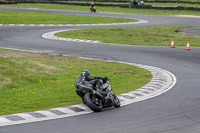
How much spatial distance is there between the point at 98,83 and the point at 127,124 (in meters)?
2.74

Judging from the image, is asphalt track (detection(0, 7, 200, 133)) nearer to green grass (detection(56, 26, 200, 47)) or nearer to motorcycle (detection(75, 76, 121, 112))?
motorcycle (detection(75, 76, 121, 112))

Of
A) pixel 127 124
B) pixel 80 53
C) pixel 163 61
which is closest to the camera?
pixel 127 124

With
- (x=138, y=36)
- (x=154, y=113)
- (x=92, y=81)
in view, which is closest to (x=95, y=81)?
(x=92, y=81)

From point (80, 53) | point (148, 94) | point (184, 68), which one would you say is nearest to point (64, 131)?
point (148, 94)

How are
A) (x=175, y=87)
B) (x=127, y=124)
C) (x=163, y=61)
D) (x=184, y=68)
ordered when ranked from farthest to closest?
1. (x=163, y=61)
2. (x=184, y=68)
3. (x=175, y=87)
4. (x=127, y=124)

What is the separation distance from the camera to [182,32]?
45.9 m

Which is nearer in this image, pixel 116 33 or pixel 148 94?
pixel 148 94

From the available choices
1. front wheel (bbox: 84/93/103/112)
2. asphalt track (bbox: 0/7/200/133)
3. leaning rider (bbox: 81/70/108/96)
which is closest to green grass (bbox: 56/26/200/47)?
asphalt track (bbox: 0/7/200/133)

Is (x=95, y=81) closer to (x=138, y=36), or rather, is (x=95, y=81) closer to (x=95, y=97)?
(x=95, y=97)

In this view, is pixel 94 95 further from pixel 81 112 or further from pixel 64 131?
pixel 64 131

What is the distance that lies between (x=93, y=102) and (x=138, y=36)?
2797cm

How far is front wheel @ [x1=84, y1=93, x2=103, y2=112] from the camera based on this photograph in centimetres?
1344

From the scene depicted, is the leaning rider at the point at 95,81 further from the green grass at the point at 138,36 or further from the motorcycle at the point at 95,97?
the green grass at the point at 138,36

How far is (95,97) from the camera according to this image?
1399cm
